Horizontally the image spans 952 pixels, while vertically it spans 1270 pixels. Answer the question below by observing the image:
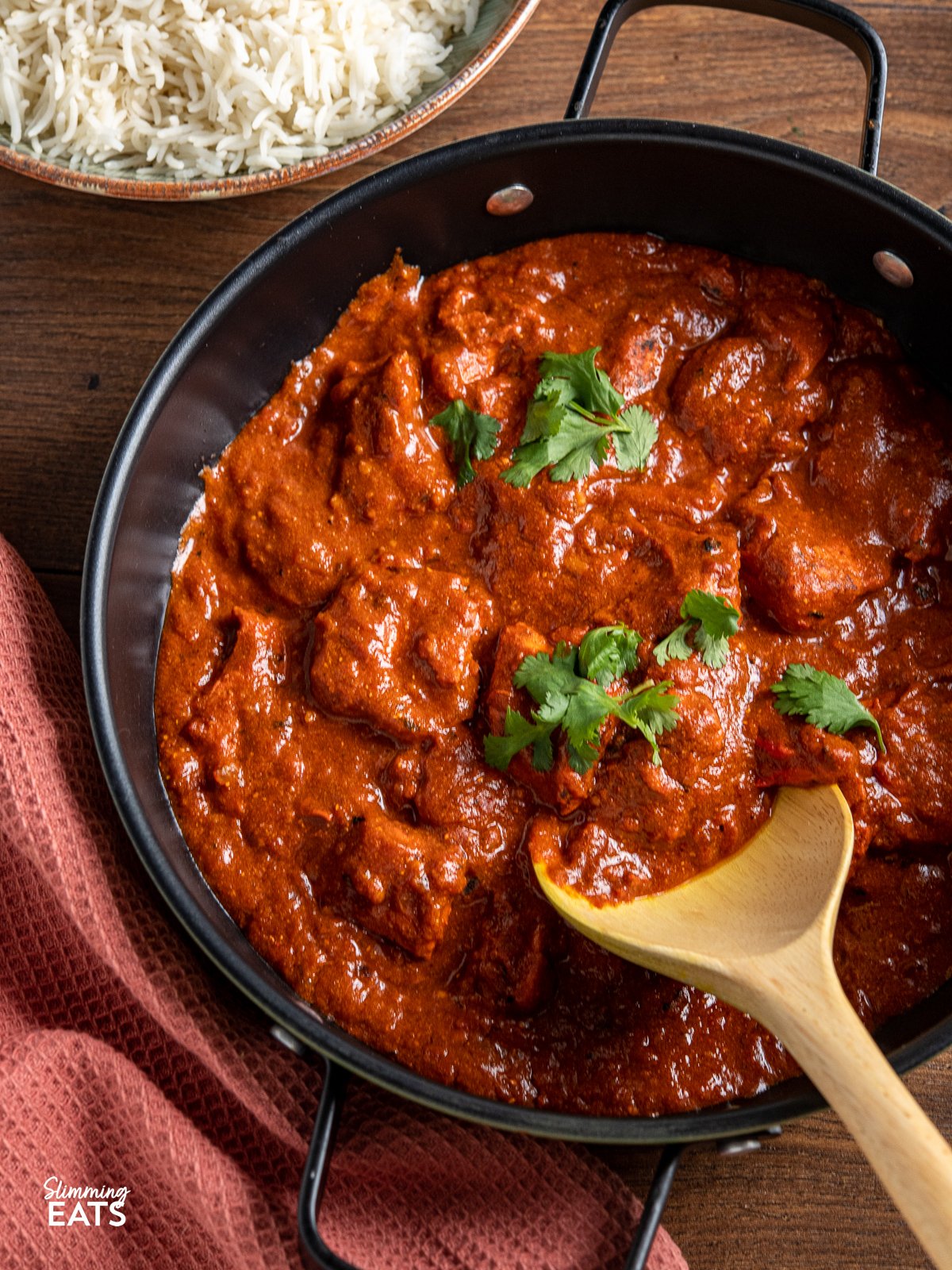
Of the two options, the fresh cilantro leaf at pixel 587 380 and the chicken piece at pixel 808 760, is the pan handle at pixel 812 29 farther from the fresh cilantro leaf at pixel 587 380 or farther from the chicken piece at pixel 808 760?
the chicken piece at pixel 808 760

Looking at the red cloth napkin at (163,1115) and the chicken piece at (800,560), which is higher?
the chicken piece at (800,560)

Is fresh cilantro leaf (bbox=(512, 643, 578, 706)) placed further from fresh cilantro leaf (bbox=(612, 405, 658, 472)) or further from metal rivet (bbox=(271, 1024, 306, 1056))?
metal rivet (bbox=(271, 1024, 306, 1056))

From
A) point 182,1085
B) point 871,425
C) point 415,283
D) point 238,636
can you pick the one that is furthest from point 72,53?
point 182,1085

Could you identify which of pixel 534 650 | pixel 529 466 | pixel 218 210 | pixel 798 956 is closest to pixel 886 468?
pixel 529 466

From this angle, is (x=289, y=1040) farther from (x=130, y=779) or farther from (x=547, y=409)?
(x=547, y=409)

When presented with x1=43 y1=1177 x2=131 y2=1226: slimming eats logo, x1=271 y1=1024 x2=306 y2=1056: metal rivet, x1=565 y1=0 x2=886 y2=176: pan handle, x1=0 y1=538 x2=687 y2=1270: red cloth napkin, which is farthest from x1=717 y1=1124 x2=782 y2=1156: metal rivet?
x1=565 y1=0 x2=886 y2=176: pan handle

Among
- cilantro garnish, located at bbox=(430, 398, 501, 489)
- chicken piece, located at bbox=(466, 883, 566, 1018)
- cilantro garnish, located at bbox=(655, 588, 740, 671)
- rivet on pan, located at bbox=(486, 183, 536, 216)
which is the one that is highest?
rivet on pan, located at bbox=(486, 183, 536, 216)

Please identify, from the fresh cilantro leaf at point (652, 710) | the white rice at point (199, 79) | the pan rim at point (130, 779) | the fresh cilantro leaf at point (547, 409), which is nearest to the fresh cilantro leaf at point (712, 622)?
the fresh cilantro leaf at point (652, 710)
